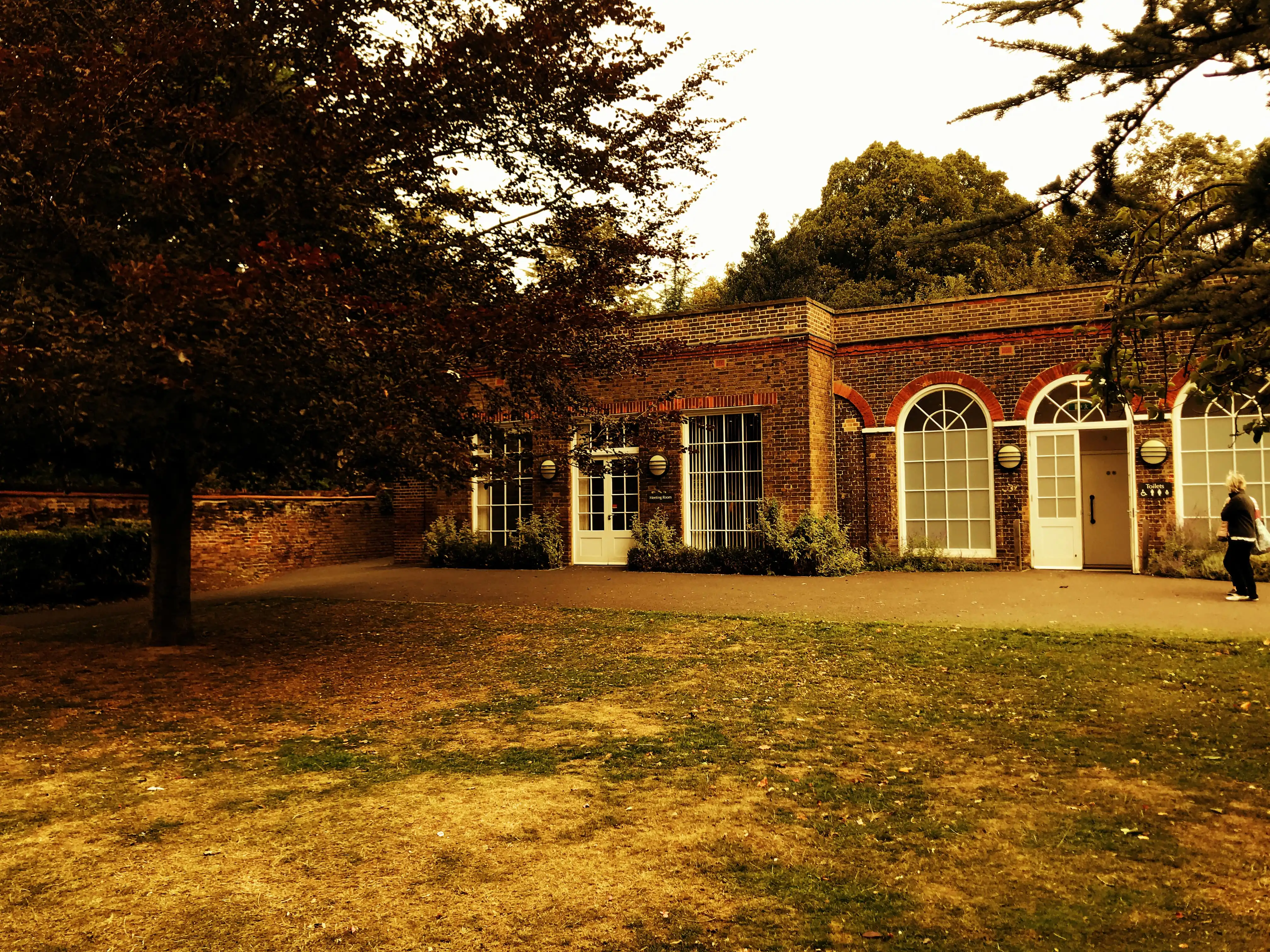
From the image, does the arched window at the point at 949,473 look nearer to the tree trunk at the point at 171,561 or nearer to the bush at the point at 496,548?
the bush at the point at 496,548

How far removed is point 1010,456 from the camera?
1521 cm

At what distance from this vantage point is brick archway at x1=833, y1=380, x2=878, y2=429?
16422 mm

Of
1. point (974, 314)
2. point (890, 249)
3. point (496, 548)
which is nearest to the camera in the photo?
point (974, 314)

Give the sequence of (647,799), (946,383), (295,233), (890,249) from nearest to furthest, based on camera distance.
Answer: (647,799), (295,233), (946,383), (890,249)

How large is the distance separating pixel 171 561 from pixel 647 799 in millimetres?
6380

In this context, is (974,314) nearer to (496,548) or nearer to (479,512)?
(496,548)

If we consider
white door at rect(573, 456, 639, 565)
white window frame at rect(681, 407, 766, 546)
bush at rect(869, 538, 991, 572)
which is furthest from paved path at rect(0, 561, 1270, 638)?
white window frame at rect(681, 407, 766, 546)

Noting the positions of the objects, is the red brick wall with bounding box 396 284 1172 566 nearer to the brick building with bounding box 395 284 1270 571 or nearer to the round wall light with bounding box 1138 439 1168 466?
the brick building with bounding box 395 284 1270 571

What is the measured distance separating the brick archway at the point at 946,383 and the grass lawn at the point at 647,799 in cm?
741

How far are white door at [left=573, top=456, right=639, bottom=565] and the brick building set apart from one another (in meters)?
0.03

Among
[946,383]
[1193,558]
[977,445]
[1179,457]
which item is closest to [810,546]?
[977,445]

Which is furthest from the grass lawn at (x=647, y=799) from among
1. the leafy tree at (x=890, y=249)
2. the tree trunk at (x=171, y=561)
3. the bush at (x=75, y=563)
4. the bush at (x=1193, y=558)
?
the leafy tree at (x=890, y=249)

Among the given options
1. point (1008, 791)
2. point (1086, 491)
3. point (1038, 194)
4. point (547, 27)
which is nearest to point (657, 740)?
point (1008, 791)

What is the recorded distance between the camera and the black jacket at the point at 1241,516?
11125 millimetres
